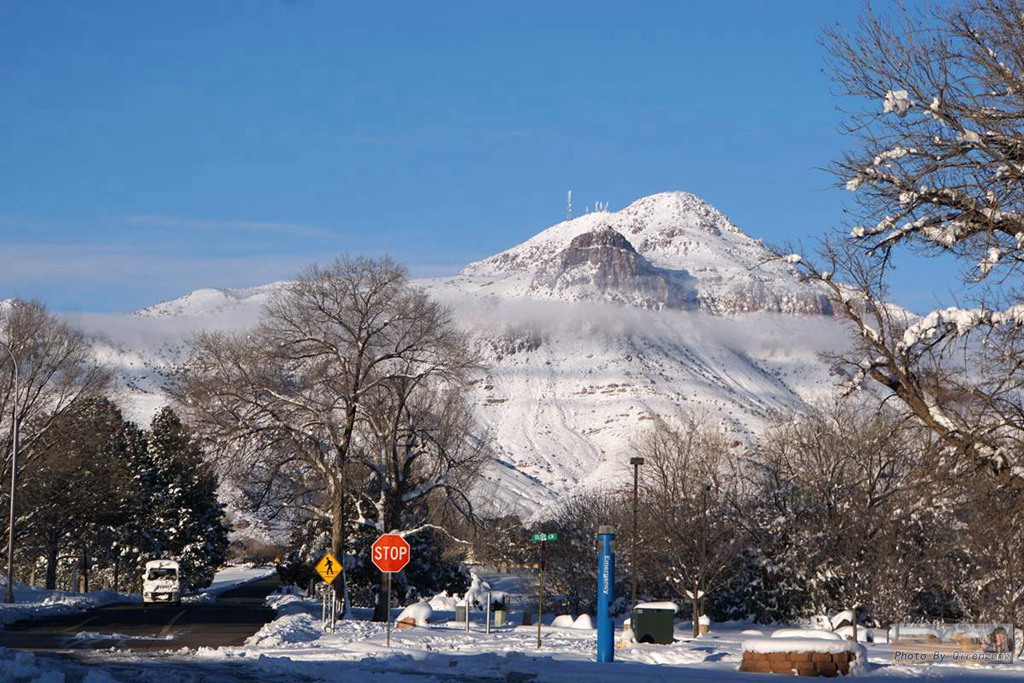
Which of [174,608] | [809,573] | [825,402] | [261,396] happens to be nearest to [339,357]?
[261,396]

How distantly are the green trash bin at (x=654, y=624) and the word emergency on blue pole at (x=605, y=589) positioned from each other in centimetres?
1053

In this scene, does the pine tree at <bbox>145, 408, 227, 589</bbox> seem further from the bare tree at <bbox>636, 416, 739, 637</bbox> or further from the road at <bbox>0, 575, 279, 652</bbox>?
the road at <bbox>0, 575, 279, 652</bbox>

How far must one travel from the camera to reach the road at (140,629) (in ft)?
99.1

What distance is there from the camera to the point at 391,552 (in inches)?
1214

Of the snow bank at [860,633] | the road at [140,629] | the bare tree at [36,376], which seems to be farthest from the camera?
the bare tree at [36,376]

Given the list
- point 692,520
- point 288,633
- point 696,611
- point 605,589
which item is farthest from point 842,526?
point 605,589

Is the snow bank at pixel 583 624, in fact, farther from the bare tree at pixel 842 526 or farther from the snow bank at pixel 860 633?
the bare tree at pixel 842 526

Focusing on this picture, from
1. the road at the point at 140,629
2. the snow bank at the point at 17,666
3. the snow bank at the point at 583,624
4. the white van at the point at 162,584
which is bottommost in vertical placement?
the snow bank at the point at 583,624

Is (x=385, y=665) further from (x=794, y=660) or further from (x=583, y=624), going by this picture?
(x=583, y=624)

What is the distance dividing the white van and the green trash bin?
25.2 metres

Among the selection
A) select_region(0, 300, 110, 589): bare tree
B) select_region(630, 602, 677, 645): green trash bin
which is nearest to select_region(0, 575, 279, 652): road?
select_region(630, 602, 677, 645): green trash bin

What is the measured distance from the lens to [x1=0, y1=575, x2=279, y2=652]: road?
30.2m

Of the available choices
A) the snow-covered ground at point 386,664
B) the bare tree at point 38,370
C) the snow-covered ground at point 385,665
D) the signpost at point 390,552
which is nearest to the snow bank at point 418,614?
the snow-covered ground at point 386,664

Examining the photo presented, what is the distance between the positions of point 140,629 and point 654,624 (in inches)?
585
